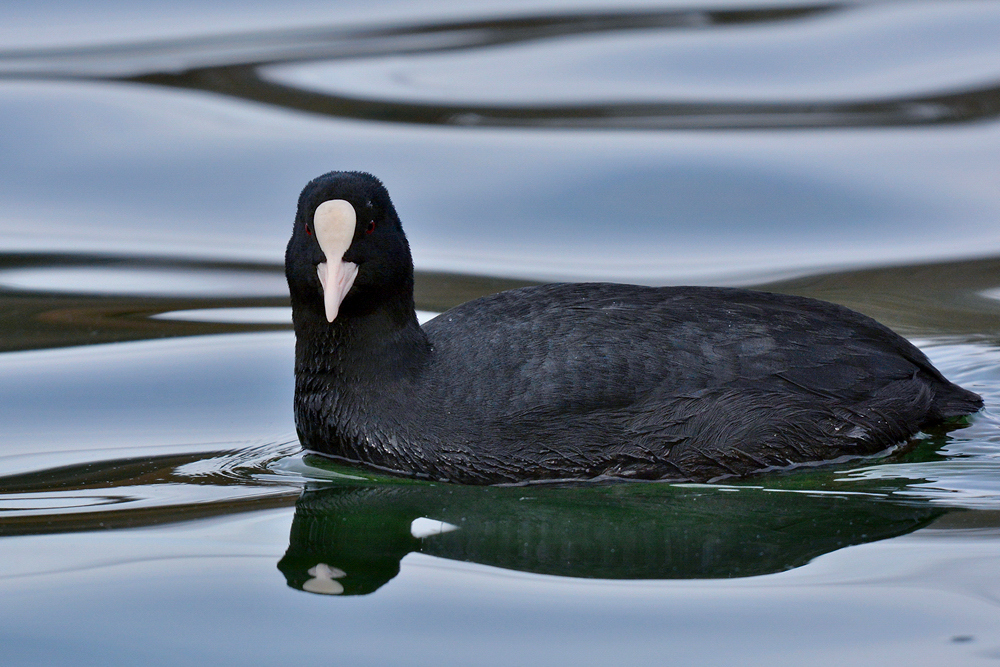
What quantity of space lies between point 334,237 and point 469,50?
5.97 meters

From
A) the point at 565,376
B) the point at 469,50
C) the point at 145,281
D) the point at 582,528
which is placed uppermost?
the point at 469,50

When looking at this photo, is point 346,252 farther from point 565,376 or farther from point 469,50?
point 469,50

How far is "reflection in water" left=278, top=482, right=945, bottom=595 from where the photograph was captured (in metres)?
3.98

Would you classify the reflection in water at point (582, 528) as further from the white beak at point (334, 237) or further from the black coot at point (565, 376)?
the white beak at point (334, 237)

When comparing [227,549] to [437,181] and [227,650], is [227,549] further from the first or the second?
[437,181]

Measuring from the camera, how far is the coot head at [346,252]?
14.8ft

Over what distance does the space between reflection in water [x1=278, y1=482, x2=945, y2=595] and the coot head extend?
1.86 ft

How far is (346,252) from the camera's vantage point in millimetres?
4559

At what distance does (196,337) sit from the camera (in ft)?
21.0

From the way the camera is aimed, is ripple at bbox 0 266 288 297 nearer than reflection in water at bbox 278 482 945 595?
No

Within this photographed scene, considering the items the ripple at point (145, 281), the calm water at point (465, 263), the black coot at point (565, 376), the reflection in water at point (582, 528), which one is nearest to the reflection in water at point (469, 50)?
the calm water at point (465, 263)

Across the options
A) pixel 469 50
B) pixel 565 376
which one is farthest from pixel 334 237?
pixel 469 50

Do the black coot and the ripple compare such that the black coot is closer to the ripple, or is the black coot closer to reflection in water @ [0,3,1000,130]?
the ripple

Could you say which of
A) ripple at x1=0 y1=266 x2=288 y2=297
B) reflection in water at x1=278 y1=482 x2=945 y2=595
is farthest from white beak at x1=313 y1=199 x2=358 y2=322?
ripple at x1=0 y1=266 x2=288 y2=297
